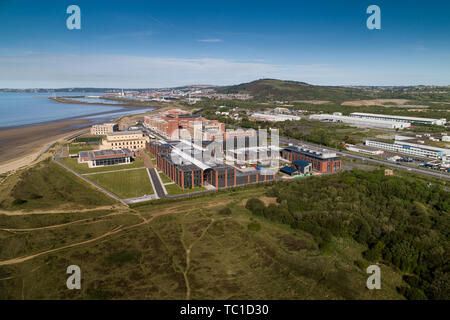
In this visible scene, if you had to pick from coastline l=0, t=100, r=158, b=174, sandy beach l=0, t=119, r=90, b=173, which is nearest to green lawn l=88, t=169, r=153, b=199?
coastline l=0, t=100, r=158, b=174

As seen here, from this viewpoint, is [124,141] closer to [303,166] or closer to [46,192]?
[46,192]

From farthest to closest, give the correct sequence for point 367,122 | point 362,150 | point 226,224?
point 367,122
point 362,150
point 226,224

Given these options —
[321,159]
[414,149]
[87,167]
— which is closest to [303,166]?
[321,159]

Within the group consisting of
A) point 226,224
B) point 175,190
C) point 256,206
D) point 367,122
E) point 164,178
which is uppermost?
point 367,122

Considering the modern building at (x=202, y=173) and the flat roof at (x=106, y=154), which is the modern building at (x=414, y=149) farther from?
the flat roof at (x=106, y=154)

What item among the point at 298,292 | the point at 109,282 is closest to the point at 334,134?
the point at 298,292

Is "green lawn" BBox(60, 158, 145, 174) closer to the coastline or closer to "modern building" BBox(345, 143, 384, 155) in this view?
the coastline

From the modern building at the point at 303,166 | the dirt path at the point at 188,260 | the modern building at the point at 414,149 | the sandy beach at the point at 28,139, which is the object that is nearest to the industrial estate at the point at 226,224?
the dirt path at the point at 188,260
